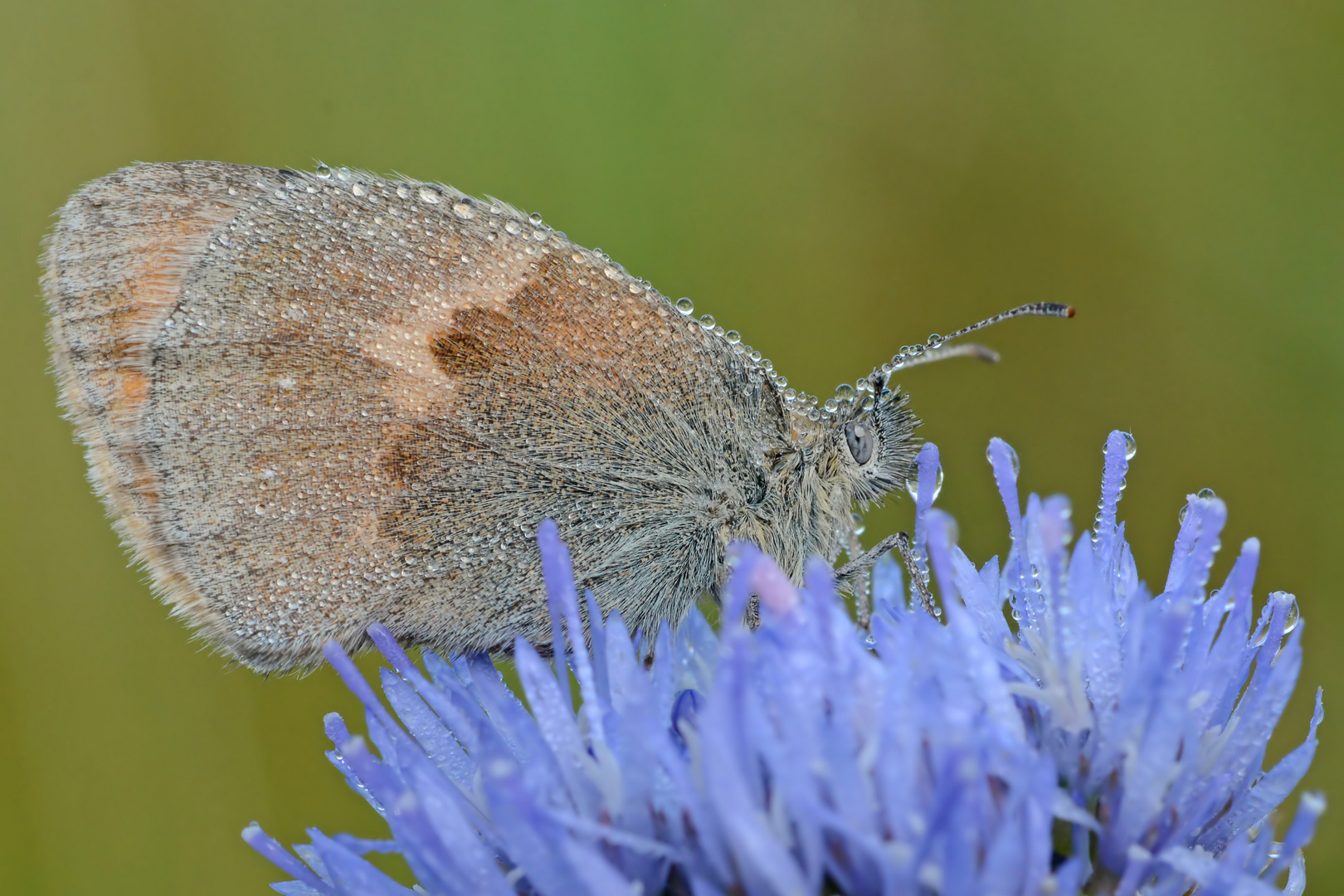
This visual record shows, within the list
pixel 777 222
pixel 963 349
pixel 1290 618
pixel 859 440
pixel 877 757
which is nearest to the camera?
pixel 877 757

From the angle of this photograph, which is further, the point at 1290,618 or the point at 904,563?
the point at 904,563

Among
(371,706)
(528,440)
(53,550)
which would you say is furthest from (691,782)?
(53,550)

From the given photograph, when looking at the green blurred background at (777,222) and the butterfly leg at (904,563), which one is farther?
the green blurred background at (777,222)

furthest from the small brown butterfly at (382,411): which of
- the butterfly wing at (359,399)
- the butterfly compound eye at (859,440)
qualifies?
the butterfly compound eye at (859,440)

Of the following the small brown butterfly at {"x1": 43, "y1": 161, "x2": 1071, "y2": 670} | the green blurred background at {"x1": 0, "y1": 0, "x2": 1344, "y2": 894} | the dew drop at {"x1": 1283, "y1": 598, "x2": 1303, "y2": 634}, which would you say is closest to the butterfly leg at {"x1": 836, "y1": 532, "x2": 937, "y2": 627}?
the small brown butterfly at {"x1": 43, "y1": 161, "x2": 1071, "y2": 670}

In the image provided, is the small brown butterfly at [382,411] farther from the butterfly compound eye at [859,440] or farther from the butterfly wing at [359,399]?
the butterfly compound eye at [859,440]

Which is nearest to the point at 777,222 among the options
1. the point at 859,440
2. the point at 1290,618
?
the point at 859,440

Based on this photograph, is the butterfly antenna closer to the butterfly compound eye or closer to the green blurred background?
the butterfly compound eye

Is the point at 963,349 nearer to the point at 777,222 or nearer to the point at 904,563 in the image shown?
the point at 904,563
